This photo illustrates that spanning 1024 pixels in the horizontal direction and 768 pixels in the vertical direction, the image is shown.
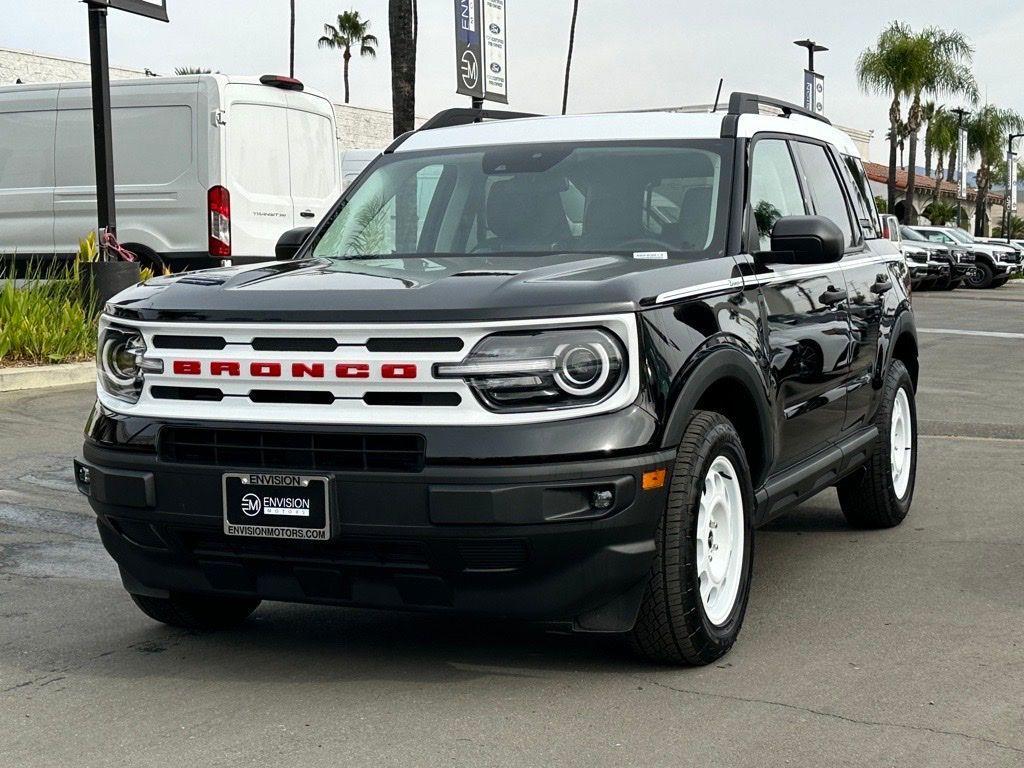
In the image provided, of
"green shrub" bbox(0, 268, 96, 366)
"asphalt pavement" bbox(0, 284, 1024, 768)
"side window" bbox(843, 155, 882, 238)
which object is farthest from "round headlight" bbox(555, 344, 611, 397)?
"green shrub" bbox(0, 268, 96, 366)

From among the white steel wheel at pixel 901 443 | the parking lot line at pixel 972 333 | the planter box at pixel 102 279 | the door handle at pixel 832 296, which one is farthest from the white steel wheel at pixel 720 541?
the parking lot line at pixel 972 333

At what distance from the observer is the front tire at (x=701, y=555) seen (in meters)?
4.37

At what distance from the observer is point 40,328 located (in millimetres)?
12031

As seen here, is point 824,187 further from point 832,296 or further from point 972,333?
point 972,333

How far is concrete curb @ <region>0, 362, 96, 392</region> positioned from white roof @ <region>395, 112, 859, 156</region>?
241 inches

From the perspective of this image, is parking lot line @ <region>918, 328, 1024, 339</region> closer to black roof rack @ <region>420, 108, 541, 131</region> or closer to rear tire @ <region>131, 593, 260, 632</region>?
black roof rack @ <region>420, 108, 541, 131</region>

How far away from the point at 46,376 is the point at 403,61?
381 inches

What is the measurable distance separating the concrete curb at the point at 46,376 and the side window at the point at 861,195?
22.2 ft

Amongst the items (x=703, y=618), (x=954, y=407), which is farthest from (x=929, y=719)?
(x=954, y=407)

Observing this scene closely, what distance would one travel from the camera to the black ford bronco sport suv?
4105 millimetres

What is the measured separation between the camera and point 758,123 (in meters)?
5.89

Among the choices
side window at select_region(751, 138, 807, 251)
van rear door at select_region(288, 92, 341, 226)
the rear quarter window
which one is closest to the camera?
side window at select_region(751, 138, 807, 251)

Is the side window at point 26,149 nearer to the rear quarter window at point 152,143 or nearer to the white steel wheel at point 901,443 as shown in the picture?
the rear quarter window at point 152,143

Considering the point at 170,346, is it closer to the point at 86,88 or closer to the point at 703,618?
the point at 703,618
